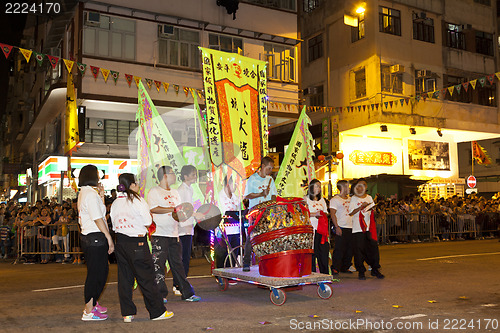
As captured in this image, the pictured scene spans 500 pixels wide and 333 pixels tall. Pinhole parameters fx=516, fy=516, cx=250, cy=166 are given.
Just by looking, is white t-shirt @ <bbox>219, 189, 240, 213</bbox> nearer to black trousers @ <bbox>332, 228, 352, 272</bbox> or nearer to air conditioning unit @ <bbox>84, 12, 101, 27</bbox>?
black trousers @ <bbox>332, 228, 352, 272</bbox>

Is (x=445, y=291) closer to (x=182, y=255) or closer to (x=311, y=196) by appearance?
(x=311, y=196)

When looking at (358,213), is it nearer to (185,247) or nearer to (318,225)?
(318,225)

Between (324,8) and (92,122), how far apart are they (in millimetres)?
14938

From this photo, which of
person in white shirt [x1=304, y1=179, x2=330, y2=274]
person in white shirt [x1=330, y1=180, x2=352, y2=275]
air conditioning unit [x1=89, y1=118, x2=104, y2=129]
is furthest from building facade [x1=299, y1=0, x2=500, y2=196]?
person in white shirt [x1=304, y1=179, x2=330, y2=274]

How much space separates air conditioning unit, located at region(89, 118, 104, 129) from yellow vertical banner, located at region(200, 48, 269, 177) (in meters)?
13.4

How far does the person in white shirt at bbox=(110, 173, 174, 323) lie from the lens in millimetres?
6172

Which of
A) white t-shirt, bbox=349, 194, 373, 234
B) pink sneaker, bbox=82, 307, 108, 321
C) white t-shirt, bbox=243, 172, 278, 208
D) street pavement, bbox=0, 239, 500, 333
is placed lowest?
street pavement, bbox=0, 239, 500, 333

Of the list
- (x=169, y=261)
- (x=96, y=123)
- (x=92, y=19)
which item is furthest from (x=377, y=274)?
(x=96, y=123)

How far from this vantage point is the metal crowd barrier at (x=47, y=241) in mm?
14609

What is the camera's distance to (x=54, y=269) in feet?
41.4

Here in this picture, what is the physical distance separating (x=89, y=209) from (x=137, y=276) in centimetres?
98

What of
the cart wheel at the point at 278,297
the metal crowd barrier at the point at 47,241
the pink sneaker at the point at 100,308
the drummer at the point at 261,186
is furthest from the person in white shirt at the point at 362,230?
the metal crowd barrier at the point at 47,241

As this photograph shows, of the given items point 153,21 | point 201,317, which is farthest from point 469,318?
point 153,21

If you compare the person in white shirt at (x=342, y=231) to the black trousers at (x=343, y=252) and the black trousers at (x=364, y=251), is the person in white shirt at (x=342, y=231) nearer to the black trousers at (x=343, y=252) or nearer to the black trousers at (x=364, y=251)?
the black trousers at (x=343, y=252)
